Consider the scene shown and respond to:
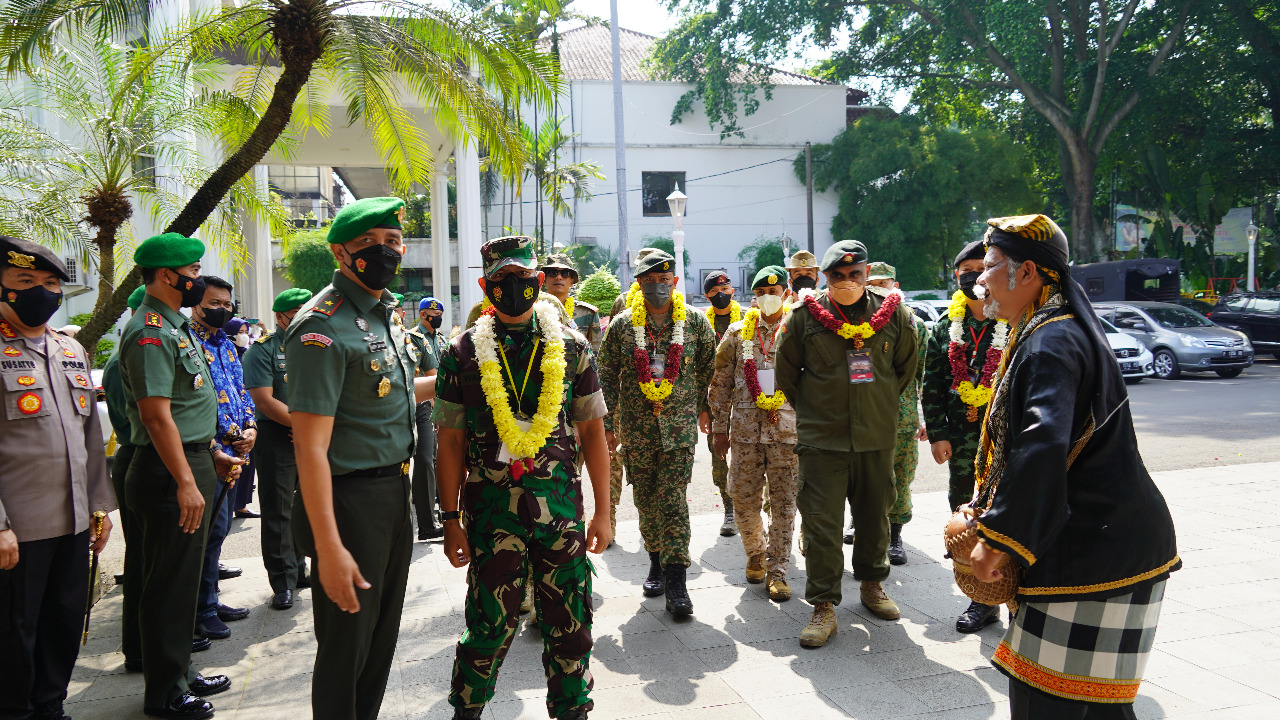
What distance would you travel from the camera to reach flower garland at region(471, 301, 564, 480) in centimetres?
346

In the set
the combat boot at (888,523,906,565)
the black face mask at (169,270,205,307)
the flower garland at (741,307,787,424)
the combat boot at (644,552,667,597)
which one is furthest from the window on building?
the black face mask at (169,270,205,307)

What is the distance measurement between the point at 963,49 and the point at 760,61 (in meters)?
9.26

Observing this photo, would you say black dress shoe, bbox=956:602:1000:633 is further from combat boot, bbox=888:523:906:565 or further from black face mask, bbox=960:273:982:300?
black face mask, bbox=960:273:982:300

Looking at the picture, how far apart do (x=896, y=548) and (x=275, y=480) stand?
4.45 meters

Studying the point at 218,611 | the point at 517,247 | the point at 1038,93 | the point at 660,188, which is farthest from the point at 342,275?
the point at 660,188

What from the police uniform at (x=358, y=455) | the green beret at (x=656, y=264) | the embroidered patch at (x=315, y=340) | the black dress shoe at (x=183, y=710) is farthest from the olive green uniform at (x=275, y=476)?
the embroidered patch at (x=315, y=340)

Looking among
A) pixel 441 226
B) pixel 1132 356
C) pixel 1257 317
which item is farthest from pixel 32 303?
pixel 1257 317

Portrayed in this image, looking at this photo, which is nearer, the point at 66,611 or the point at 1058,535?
the point at 1058,535

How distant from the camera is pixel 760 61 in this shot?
36594 mm

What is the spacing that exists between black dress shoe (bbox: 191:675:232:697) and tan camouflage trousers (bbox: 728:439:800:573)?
3251mm

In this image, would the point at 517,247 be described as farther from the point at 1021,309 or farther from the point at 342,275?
the point at 1021,309

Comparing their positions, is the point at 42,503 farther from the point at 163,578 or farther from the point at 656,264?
the point at 656,264

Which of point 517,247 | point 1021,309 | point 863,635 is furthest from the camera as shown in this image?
point 863,635

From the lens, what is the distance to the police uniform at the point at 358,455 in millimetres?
2994
